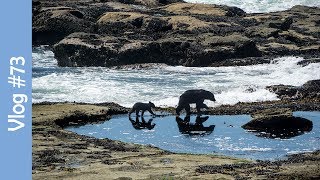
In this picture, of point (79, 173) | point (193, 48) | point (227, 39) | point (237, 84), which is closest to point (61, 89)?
point (237, 84)

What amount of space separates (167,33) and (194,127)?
45.1 meters

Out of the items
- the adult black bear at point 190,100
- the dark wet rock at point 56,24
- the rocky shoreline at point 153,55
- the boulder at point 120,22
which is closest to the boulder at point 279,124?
the adult black bear at point 190,100

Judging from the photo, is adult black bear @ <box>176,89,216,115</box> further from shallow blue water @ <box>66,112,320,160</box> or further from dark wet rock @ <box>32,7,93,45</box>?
dark wet rock @ <box>32,7,93,45</box>

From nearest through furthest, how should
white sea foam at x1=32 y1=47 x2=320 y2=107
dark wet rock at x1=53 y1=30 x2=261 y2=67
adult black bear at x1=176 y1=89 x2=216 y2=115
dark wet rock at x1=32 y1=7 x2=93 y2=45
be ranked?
adult black bear at x1=176 y1=89 x2=216 y2=115, white sea foam at x1=32 y1=47 x2=320 y2=107, dark wet rock at x1=53 y1=30 x2=261 y2=67, dark wet rock at x1=32 y1=7 x2=93 y2=45

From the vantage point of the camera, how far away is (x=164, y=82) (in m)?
50.3

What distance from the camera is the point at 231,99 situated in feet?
133

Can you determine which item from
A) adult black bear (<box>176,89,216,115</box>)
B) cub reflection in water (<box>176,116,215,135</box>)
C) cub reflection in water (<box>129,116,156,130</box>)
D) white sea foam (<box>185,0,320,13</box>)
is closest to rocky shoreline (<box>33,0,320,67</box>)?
white sea foam (<box>185,0,320,13</box>)

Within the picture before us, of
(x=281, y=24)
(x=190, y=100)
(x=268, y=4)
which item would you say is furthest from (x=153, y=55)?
(x=268, y=4)

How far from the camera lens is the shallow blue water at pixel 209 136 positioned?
79.3ft

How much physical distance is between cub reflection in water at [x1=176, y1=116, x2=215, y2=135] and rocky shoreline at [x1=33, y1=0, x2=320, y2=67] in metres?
31.3

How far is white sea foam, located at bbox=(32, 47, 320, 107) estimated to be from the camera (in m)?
42.4

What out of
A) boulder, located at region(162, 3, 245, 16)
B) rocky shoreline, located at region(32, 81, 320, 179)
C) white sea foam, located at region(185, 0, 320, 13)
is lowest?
rocky shoreline, located at region(32, 81, 320, 179)

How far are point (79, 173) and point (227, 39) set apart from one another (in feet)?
164

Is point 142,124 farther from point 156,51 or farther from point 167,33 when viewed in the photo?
point 167,33
